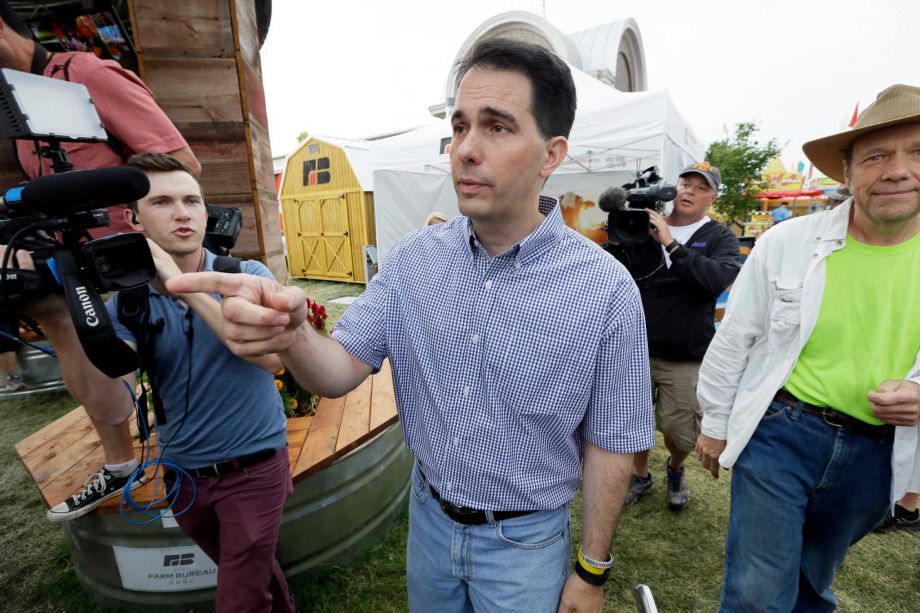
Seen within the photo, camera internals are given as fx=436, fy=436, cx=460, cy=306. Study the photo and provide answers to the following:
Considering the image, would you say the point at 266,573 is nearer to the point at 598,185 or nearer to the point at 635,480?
the point at 635,480

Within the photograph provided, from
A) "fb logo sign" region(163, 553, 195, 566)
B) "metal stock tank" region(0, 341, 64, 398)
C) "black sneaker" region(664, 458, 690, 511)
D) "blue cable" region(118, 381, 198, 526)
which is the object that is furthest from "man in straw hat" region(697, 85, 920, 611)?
"metal stock tank" region(0, 341, 64, 398)

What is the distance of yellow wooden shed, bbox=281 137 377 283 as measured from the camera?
1305 centimetres

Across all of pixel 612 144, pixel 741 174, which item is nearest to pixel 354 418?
pixel 612 144

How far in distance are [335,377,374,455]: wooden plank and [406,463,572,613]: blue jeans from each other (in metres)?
1.17

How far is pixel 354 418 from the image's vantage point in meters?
2.78

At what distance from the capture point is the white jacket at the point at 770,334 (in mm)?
1616

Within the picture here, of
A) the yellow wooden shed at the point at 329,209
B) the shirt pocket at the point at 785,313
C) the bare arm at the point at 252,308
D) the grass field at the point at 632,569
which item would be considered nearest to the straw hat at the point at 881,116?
the shirt pocket at the point at 785,313

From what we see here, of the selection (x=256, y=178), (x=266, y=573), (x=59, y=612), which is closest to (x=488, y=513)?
(x=266, y=573)

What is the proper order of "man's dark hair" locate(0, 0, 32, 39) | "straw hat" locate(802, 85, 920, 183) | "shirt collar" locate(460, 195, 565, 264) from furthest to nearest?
"man's dark hair" locate(0, 0, 32, 39)
"straw hat" locate(802, 85, 920, 183)
"shirt collar" locate(460, 195, 565, 264)

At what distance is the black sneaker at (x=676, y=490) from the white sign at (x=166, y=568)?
115 inches

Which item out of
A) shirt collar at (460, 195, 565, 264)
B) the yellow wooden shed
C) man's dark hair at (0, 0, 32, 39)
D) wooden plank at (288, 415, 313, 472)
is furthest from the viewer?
the yellow wooden shed

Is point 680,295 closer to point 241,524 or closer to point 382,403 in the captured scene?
point 382,403

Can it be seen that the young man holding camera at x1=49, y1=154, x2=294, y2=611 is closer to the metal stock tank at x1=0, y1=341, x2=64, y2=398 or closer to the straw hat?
the straw hat

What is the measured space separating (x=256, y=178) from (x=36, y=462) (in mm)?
2022
